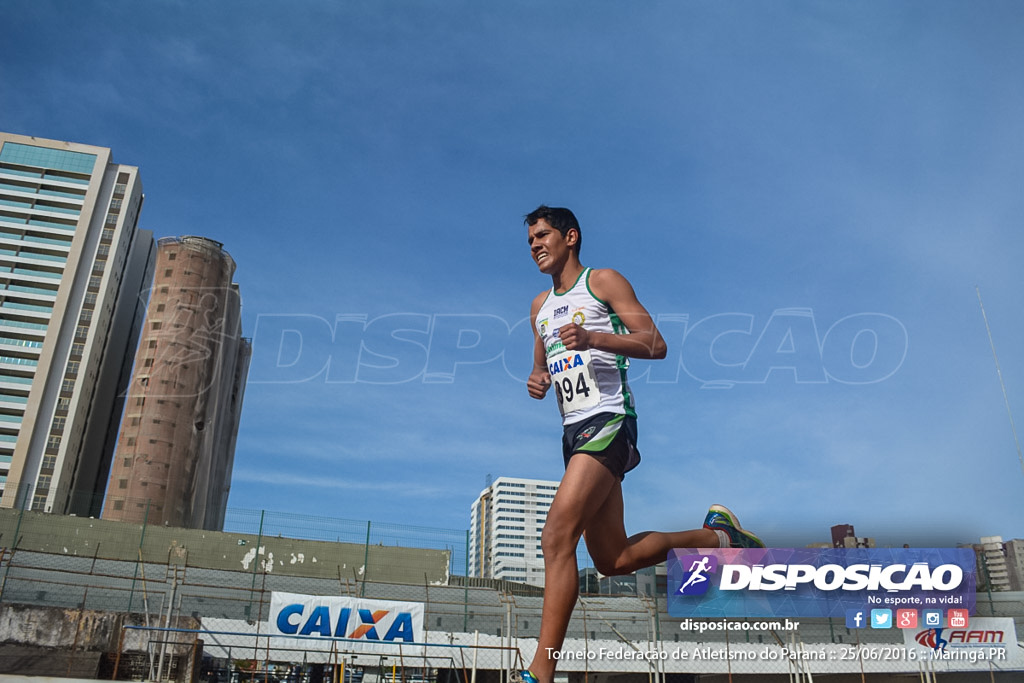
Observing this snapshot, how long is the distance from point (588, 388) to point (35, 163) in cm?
7676

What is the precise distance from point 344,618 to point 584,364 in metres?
14.0

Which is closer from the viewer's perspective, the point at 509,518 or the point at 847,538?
the point at 847,538

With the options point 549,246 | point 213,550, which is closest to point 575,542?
point 549,246

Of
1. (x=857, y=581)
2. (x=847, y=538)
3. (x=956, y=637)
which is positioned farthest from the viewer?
(x=847, y=538)

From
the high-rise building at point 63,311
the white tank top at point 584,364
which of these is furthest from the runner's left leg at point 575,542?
the high-rise building at point 63,311

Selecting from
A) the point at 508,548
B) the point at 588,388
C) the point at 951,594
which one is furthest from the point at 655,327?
the point at 508,548

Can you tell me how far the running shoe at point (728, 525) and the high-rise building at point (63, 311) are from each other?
6231 cm

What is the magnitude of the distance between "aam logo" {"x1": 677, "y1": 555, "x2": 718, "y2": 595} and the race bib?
1.90 meters


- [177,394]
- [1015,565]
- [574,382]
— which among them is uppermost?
[177,394]

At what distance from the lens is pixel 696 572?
7.91 metres

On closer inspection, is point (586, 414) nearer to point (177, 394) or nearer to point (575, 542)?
point (575, 542)

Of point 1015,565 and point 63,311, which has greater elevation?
point 63,311

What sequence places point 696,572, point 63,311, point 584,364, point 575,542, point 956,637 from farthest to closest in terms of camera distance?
point 63,311 < point 956,637 < point 696,572 < point 584,364 < point 575,542

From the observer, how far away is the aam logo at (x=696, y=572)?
22.9 feet
